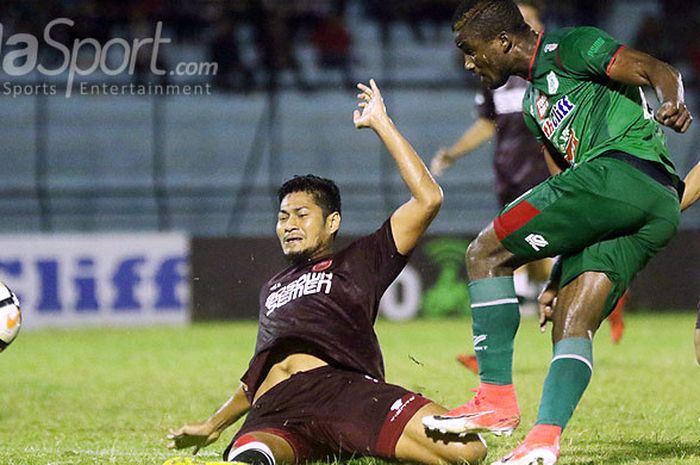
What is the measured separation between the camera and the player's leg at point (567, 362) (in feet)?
14.6

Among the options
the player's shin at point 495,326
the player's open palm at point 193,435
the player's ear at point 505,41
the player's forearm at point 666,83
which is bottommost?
the player's open palm at point 193,435

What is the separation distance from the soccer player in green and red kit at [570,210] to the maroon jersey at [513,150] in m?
4.57

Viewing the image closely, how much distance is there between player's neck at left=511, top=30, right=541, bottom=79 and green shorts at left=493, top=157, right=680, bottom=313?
17.9 inches

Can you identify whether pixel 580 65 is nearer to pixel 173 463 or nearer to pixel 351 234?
pixel 173 463

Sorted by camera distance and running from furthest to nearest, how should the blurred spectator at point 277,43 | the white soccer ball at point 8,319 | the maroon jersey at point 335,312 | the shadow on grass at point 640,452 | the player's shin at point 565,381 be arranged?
the blurred spectator at point 277,43 → the white soccer ball at point 8,319 → the maroon jersey at point 335,312 → the shadow on grass at point 640,452 → the player's shin at point 565,381

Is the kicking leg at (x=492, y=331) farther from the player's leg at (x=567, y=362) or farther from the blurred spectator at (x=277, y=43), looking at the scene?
the blurred spectator at (x=277, y=43)

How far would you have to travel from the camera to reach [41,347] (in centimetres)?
1220

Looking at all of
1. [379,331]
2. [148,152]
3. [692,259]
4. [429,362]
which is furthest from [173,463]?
[148,152]

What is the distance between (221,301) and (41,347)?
3.04 m

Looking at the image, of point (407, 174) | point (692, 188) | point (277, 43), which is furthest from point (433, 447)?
point (277, 43)

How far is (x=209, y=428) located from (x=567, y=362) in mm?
1574

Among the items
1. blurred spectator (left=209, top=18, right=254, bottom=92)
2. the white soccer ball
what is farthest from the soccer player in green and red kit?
blurred spectator (left=209, top=18, right=254, bottom=92)

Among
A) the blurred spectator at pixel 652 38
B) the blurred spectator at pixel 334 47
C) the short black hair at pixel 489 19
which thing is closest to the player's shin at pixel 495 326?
the short black hair at pixel 489 19

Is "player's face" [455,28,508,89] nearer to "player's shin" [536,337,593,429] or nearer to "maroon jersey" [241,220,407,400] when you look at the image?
"maroon jersey" [241,220,407,400]
